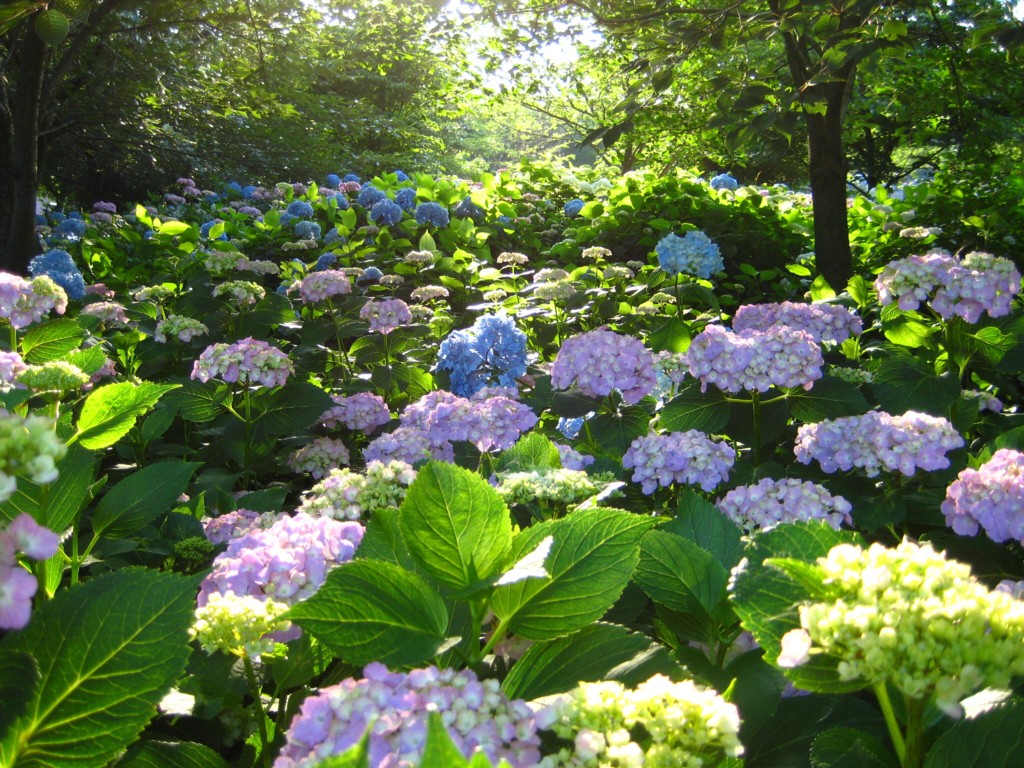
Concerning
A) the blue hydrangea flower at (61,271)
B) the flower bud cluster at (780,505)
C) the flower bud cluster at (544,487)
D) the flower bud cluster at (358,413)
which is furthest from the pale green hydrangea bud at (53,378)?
the blue hydrangea flower at (61,271)

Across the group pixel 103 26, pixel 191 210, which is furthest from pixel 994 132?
pixel 191 210

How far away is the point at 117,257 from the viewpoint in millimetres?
6172

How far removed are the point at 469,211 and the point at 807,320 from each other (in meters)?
4.79

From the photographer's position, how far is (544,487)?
140cm

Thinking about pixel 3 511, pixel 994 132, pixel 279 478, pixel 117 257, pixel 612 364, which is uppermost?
pixel 994 132

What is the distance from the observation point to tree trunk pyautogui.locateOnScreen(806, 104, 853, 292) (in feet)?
16.3

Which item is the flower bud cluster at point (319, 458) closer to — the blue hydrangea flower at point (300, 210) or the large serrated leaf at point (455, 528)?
the large serrated leaf at point (455, 528)

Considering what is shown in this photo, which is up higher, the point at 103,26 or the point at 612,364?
the point at 103,26

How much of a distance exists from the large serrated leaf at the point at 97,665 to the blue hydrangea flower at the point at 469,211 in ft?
21.5

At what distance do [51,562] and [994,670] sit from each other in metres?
1.30

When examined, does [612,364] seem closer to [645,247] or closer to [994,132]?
[645,247]

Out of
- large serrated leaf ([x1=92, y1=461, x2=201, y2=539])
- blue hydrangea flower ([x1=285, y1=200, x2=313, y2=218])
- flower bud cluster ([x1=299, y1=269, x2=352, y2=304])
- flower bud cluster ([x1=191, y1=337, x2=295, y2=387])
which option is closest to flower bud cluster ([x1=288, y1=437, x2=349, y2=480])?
flower bud cluster ([x1=191, y1=337, x2=295, y2=387])

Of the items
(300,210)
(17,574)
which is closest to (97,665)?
(17,574)

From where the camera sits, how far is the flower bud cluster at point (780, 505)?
173cm
